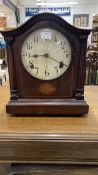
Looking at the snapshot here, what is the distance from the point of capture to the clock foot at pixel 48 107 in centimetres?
50

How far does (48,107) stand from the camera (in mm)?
500

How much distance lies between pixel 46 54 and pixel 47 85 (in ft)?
0.25

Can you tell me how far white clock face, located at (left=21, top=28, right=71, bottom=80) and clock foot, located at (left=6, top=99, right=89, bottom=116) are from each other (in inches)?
2.5

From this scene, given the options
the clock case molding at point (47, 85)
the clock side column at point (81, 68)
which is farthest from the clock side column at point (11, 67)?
the clock side column at point (81, 68)

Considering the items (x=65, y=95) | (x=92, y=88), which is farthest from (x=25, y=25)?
(x=92, y=88)

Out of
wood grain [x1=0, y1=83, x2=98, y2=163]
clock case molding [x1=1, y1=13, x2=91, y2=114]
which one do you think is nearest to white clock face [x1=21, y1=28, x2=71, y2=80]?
clock case molding [x1=1, y1=13, x2=91, y2=114]

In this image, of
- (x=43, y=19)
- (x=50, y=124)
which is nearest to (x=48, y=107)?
(x=50, y=124)

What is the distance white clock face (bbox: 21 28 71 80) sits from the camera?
1.55 feet

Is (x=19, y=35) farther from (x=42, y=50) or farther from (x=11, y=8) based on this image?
(x=11, y=8)

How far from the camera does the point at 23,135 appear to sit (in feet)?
1.42

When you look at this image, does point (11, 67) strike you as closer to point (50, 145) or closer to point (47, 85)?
point (47, 85)

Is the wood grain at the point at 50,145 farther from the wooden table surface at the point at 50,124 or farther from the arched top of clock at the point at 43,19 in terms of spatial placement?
the arched top of clock at the point at 43,19

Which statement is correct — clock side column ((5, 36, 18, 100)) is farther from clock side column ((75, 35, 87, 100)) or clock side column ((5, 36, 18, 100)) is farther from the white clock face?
clock side column ((75, 35, 87, 100))

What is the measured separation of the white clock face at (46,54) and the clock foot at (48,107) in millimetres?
63
